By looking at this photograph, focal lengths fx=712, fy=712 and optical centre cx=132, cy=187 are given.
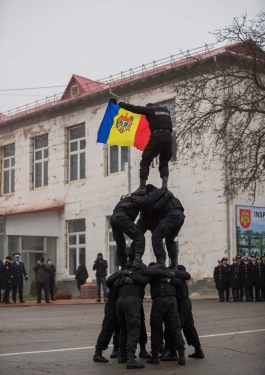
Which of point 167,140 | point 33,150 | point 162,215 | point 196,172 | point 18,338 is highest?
point 33,150

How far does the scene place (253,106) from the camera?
961 inches

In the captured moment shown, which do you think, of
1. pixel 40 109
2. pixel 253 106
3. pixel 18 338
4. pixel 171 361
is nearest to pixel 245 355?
pixel 171 361

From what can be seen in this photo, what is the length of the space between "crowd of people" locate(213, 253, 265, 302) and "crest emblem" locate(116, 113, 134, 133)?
33.2 feet

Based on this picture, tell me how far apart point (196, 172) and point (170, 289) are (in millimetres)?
A: 22297

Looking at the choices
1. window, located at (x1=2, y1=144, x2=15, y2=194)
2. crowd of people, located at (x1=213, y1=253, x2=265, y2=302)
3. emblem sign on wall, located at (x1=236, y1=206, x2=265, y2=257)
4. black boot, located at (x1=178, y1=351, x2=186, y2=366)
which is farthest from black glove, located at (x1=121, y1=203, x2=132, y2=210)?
window, located at (x1=2, y1=144, x2=15, y2=194)

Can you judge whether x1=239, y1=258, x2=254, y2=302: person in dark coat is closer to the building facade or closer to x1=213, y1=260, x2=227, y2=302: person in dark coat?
x1=213, y1=260, x2=227, y2=302: person in dark coat

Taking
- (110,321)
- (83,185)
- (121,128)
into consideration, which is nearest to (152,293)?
(110,321)

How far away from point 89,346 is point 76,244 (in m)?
26.3

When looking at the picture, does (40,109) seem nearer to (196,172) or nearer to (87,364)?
(196,172)

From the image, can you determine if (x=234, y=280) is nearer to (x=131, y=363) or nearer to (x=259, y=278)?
(x=259, y=278)

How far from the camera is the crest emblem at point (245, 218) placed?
3053cm

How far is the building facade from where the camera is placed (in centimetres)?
3089

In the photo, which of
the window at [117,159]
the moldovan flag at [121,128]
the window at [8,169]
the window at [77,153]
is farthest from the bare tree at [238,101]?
the window at [8,169]

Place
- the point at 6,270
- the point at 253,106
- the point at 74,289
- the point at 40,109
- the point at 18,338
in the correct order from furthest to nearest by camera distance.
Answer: the point at 40,109
the point at 74,289
the point at 6,270
the point at 253,106
the point at 18,338
